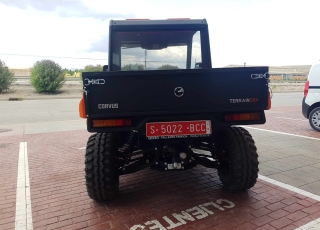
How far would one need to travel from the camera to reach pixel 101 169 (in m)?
3.59

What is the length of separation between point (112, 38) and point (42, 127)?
7399 mm

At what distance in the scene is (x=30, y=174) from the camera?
520 centimetres

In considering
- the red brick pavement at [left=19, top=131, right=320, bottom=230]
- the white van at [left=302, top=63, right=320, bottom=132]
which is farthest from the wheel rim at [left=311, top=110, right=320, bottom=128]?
the red brick pavement at [left=19, top=131, right=320, bottom=230]

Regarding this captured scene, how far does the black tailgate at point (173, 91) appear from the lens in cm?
320

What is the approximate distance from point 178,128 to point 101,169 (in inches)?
42.5

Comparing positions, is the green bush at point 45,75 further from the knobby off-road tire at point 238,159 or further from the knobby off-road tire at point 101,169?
the knobby off-road tire at point 238,159

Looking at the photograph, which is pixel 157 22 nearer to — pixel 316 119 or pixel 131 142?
pixel 131 142

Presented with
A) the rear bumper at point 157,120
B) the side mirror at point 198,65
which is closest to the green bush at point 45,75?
the side mirror at point 198,65

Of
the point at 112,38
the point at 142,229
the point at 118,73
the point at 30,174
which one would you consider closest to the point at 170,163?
the point at 142,229

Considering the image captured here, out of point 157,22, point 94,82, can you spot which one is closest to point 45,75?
point 157,22

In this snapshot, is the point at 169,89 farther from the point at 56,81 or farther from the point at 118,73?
the point at 56,81

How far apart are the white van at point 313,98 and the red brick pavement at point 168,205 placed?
17.5 ft

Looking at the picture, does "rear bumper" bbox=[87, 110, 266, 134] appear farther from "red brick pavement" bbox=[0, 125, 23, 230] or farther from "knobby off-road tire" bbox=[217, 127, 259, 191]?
"red brick pavement" bbox=[0, 125, 23, 230]

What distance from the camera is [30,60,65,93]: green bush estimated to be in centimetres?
2559
